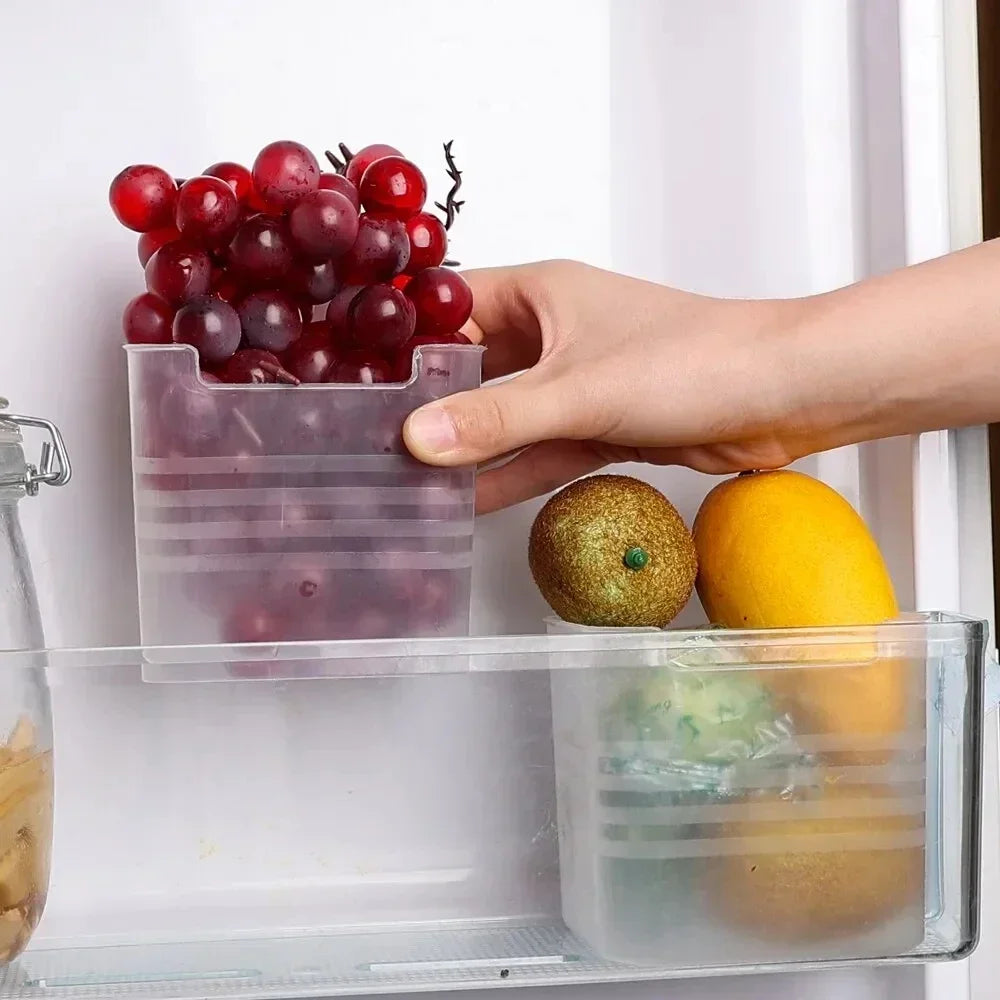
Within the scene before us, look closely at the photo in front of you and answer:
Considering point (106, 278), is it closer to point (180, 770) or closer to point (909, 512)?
point (180, 770)

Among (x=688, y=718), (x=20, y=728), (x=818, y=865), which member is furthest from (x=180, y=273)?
(x=818, y=865)

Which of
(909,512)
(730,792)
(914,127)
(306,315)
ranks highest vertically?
(914,127)

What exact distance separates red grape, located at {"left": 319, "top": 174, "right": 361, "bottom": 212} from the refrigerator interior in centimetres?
15

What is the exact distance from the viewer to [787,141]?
84 cm

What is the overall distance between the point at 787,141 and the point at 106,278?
0.47 m

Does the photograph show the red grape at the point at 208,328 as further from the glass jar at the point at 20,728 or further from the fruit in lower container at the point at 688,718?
the fruit in lower container at the point at 688,718

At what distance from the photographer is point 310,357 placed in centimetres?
Result: 64

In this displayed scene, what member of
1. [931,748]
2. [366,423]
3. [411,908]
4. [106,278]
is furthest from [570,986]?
[106,278]

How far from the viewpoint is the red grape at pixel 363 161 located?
0.69 m

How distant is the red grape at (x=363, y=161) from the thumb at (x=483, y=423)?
0.15 meters

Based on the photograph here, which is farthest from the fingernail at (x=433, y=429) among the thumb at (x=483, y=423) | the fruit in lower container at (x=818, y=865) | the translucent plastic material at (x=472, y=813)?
the fruit in lower container at (x=818, y=865)

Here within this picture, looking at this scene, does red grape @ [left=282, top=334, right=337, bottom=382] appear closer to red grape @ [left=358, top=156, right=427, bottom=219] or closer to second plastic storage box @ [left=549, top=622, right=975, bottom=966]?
red grape @ [left=358, top=156, right=427, bottom=219]

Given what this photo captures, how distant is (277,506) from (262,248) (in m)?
0.13

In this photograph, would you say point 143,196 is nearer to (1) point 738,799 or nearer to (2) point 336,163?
(2) point 336,163
